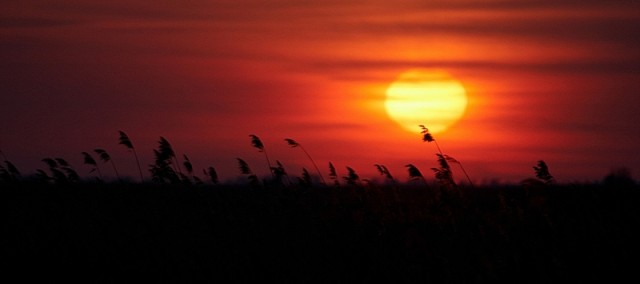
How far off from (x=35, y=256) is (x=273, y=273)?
3.96m

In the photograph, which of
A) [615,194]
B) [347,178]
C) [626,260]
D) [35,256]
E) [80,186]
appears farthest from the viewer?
[80,186]

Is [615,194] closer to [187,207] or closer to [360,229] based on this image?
[360,229]

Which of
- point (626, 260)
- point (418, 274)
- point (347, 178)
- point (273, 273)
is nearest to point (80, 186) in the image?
point (347, 178)

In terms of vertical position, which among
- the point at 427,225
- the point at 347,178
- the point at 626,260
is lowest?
the point at 626,260

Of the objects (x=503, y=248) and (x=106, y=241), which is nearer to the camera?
(x=503, y=248)

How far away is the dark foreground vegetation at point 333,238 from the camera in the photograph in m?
12.4

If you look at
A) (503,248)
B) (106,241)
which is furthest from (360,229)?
(106,241)

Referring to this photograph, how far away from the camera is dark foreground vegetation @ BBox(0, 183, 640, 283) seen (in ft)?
40.6

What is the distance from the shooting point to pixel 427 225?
51.6 feet

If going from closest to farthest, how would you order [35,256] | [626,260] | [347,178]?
[626,260] → [35,256] → [347,178]

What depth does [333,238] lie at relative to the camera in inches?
574

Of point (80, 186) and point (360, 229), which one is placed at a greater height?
point (80, 186)

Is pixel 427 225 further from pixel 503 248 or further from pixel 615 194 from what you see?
pixel 615 194

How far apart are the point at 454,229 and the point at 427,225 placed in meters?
1.01
